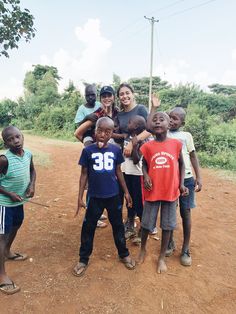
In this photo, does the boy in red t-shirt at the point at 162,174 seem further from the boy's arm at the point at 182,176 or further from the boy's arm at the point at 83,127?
the boy's arm at the point at 83,127

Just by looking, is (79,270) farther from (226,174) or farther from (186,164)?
(226,174)

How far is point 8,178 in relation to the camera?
2805 mm

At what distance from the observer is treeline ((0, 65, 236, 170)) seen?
1413 centimetres

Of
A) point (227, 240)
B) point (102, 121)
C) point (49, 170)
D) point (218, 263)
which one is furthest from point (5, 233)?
point (49, 170)

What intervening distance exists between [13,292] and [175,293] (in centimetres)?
140

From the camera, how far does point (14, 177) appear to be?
2.81 meters

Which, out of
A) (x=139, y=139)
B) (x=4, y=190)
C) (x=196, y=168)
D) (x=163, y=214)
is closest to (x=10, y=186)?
(x=4, y=190)

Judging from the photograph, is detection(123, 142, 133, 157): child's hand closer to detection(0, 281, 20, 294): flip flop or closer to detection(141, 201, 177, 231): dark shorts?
detection(141, 201, 177, 231): dark shorts

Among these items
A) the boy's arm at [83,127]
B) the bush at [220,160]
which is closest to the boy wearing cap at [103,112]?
the boy's arm at [83,127]

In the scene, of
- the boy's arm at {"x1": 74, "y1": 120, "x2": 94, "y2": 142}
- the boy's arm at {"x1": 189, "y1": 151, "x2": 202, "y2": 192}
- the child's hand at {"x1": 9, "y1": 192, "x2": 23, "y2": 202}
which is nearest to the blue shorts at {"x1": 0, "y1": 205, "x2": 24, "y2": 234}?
the child's hand at {"x1": 9, "y1": 192, "x2": 23, "y2": 202}

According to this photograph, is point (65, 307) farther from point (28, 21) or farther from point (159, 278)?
point (28, 21)

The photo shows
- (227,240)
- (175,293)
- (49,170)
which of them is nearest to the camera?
(175,293)

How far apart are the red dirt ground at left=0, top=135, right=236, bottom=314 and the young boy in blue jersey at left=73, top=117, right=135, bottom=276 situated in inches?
10.4

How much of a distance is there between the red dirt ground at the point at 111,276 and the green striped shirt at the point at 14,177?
0.77m
